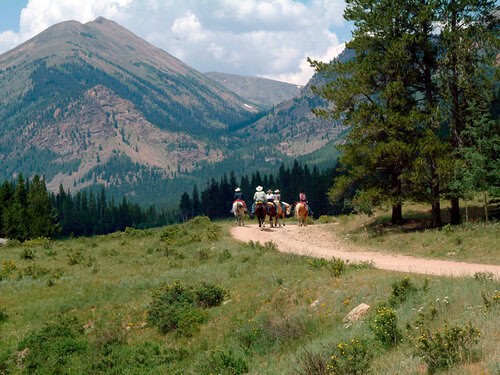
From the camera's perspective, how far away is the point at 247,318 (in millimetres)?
15070

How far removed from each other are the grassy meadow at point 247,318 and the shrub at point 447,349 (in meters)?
0.02

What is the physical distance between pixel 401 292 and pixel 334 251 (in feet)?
41.7

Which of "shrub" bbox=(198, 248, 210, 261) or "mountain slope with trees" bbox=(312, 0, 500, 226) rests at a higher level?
"mountain slope with trees" bbox=(312, 0, 500, 226)

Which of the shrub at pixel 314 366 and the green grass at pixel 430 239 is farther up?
Answer: the shrub at pixel 314 366

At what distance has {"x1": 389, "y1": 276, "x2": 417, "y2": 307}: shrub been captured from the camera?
479 inches

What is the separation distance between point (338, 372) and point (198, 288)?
10667mm

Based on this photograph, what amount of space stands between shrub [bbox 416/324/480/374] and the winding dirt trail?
7.18 meters

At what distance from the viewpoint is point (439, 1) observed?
26750 millimetres

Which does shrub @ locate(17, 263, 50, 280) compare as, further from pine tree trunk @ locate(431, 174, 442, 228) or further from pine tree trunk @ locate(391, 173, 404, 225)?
pine tree trunk @ locate(431, 174, 442, 228)

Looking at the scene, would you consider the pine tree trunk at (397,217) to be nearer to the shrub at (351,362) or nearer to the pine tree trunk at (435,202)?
the pine tree trunk at (435,202)

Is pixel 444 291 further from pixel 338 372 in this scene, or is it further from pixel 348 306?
pixel 338 372

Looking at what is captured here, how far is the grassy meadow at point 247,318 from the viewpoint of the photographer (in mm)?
8594

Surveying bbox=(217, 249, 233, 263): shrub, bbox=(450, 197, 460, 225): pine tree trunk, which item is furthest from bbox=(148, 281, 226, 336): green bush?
bbox=(450, 197, 460, 225): pine tree trunk

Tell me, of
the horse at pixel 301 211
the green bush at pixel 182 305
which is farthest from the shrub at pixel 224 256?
the horse at pixel 301 211
